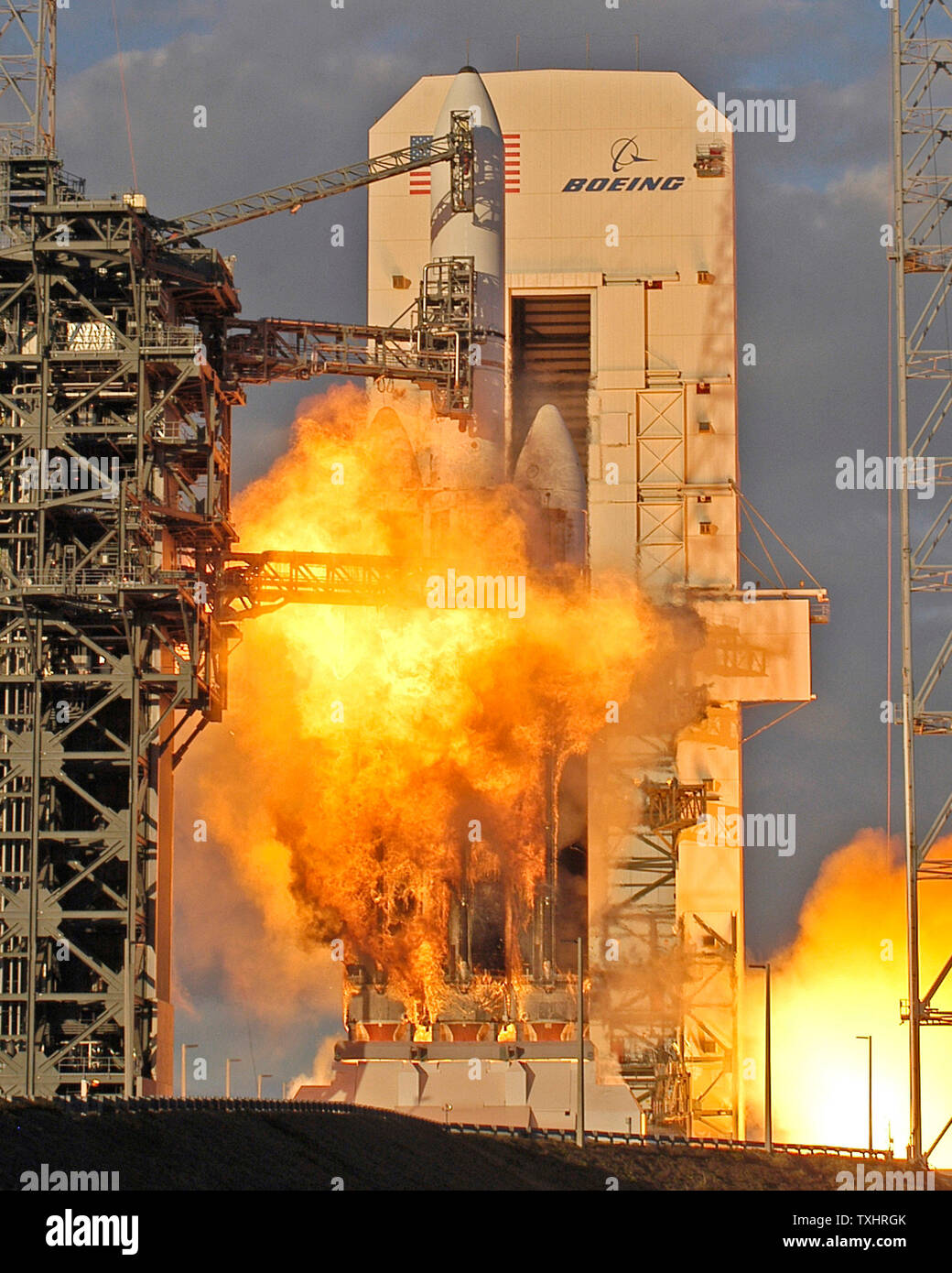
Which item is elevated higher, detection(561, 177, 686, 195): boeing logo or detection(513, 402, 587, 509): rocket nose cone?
detection(561, 177, 686, 195): boeing logo

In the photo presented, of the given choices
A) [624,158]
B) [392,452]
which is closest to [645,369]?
[624,158]

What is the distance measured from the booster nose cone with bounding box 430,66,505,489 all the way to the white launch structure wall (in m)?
6.68

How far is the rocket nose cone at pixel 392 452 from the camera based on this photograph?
93.2 metres

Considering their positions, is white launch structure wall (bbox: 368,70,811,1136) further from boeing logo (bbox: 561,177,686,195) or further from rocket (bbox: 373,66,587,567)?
rocket (bbox: 373,66,587,567)

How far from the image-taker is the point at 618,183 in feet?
353

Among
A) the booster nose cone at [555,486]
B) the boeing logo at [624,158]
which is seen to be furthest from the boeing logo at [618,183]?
the booster nose cone at [555,486]

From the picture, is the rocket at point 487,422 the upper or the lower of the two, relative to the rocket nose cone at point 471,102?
lower

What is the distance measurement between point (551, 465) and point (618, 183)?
54.4 ft

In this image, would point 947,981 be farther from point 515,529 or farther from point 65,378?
point 65,378

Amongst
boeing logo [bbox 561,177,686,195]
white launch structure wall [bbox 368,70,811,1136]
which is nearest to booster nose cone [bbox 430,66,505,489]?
white launch structure wall [bbox 368,70,811,1136]

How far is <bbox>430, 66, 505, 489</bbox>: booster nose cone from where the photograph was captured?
302 ft

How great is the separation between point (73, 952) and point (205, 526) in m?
14.2

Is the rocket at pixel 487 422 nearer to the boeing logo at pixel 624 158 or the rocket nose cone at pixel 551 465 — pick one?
the rocket nose cone at pixel 551 465

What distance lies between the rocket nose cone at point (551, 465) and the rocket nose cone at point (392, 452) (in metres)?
4.74
